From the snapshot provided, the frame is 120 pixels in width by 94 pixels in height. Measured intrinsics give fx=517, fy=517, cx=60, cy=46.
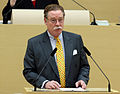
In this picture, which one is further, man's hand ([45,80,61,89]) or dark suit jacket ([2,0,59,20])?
dark suit jacket ([2,0,59,20])

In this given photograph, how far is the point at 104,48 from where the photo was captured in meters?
4.61

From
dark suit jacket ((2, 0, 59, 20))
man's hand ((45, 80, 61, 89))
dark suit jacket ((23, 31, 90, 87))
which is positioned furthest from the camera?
dark suit jacket ((2, 0, 59, 20))

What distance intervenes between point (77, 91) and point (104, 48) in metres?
1.62

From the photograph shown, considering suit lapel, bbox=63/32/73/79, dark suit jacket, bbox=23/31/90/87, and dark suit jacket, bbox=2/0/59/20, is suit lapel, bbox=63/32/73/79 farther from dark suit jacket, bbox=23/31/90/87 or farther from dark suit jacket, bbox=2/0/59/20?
dark suit jacket, bbox=2/0/59/20

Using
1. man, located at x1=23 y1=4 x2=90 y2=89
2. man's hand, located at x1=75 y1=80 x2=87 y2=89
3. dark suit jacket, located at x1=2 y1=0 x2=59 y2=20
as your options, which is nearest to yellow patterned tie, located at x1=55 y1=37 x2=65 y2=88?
man, located at x1=23 y1=4 x2=90 y2=89

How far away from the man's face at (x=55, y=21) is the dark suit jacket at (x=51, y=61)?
7cm

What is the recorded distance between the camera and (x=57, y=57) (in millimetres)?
3463

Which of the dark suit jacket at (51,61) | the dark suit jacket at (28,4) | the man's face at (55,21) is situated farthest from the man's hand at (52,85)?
the dark suit jacket at (28,4)

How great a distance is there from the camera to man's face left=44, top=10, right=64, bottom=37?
3434 mm

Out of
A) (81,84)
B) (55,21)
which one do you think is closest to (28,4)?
(55,21)

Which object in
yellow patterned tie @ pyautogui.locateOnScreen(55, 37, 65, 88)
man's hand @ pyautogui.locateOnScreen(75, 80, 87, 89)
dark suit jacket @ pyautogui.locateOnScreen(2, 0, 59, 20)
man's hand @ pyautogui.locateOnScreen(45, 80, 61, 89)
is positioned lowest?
man's hand @ pyautogui.locateOnScreen(75, 80, 87, 89)

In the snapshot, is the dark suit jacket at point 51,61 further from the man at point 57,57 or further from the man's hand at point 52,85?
the man's hand at point 52,85

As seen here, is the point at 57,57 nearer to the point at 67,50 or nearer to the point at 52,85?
the point at 67,50

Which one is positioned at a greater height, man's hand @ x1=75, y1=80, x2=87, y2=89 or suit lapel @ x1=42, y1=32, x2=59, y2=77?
suit lapel @ x1=42, y1=32, x2=59, y2=77
